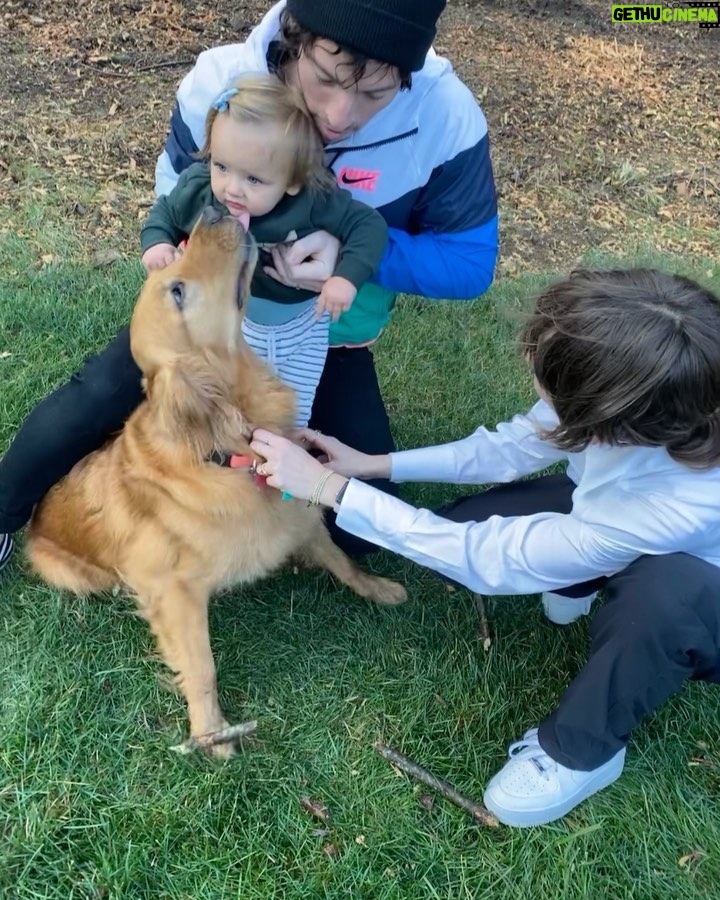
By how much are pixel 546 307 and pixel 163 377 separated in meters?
1.10

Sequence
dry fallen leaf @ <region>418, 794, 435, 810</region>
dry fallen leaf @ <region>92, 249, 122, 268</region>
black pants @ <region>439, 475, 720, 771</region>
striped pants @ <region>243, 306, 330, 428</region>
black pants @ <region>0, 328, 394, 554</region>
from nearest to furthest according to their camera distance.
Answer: black pants @ <region>439, 475, 720, 771</region>, dry fallen leaf @ <region>418, 794, 435, 810</region>, black pants @ <region>0, 328, 394, 554</region>, striped pants @ <region>243, 306, 330, 428</region>, dry fallen leaf @ <region>92, 249, 122, 268</region>

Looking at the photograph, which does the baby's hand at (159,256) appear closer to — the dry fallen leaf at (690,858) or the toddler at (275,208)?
the toddler at (275,208)

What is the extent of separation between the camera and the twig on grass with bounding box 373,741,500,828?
242 cm

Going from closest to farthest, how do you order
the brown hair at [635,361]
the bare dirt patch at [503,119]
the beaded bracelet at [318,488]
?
the brown hair at [635,361], the beaded bracelet at [318,488], the bare dirt patch at [503,119]

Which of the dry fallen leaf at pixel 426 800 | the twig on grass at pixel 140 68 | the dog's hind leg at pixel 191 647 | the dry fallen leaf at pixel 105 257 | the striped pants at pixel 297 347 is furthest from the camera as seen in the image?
the twig on grass at pixel 140 68

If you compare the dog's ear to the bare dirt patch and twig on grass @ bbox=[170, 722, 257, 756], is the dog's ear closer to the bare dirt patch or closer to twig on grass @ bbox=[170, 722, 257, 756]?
twig on grass @ bbox=[170, 722, 257, 756]

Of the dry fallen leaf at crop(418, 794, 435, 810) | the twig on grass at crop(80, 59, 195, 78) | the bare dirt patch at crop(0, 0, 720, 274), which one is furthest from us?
the twig on grass at crop(80, 59, 195, 78)

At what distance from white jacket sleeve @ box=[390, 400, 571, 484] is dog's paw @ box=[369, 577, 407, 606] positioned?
1.44 feet

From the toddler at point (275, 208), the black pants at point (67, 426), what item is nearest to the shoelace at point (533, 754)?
the toddler at point (275, 208)

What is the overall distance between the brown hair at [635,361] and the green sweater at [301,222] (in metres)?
0.70

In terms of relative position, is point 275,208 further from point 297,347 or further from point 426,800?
point 426,800

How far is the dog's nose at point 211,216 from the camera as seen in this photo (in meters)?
2.30

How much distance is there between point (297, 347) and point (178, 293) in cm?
70

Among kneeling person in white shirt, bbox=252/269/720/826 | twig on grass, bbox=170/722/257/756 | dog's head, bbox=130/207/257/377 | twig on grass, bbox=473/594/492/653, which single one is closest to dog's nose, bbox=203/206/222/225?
dog's head, bbox=130/207/257/377
